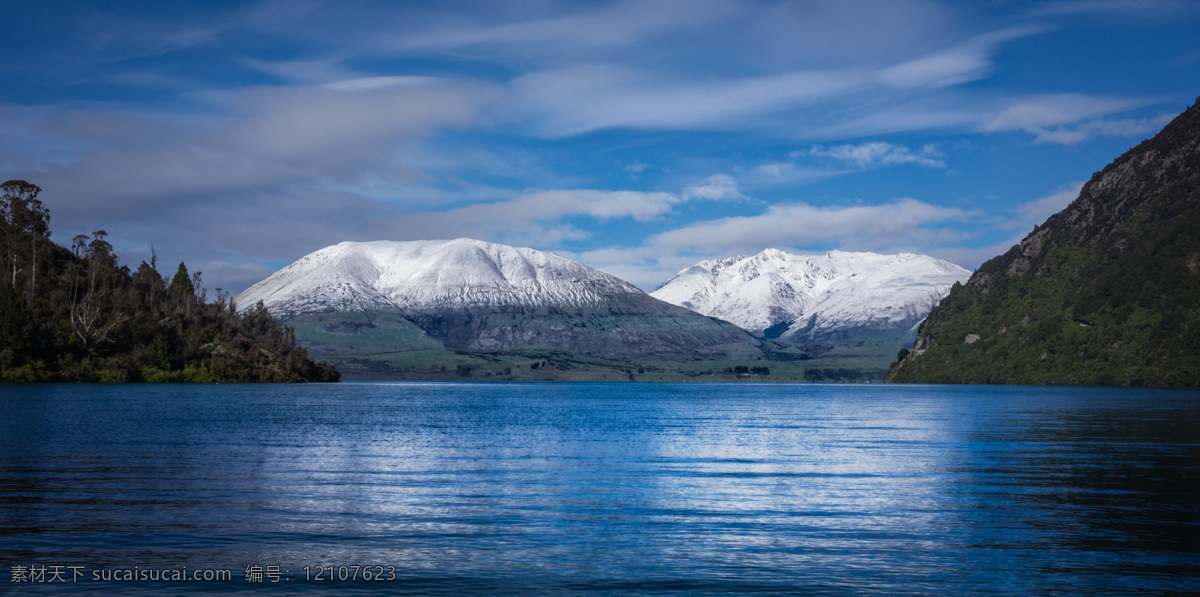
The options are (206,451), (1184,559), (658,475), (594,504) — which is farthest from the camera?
(206,451)

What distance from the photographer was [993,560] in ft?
103

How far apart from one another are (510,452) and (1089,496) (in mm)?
42306

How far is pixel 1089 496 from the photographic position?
46031mm

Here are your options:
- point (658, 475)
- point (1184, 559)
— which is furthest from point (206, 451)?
point (1184, 559)

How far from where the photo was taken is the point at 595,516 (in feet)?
132

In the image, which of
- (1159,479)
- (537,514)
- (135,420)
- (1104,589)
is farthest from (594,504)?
(135,420)

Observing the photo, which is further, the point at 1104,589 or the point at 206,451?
the point at 206,451

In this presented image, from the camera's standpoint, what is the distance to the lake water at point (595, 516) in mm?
28406

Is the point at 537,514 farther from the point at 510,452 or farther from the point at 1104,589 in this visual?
the point at 510,452

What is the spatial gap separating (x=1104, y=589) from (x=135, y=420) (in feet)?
331

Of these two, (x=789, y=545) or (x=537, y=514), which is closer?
(x=789, y=545)

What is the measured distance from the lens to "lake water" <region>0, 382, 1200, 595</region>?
2841 cm

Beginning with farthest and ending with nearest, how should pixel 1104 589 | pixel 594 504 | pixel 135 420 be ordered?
1. pixel 135 420
2. pixel 594 504
3. pixel 1104 589

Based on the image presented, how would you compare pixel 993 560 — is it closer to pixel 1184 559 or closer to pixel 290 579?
pixel 1184 559
